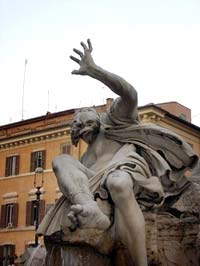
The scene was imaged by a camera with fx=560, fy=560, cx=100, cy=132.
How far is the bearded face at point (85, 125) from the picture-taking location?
5496 millimetres

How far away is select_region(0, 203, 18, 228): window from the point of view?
128 feet

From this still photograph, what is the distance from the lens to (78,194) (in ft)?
15.1

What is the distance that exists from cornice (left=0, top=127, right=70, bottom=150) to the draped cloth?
3245cm

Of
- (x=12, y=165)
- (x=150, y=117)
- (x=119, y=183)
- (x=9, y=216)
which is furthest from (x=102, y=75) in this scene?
(x=12, y=165)

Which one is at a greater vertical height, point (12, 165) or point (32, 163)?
point (12, 165)

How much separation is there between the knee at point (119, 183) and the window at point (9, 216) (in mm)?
35071

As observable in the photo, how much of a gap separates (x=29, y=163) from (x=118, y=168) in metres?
36.0

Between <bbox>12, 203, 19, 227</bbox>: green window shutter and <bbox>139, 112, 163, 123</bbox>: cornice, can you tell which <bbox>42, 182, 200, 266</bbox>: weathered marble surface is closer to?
<bbox>139, 112, 163, 123</bbox>: cornice

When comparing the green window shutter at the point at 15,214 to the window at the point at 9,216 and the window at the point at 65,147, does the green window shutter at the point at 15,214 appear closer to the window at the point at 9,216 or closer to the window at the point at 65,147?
the window at the point at 9,216

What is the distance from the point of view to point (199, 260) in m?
4.87

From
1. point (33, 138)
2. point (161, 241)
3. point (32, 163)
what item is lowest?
point (161, 241)

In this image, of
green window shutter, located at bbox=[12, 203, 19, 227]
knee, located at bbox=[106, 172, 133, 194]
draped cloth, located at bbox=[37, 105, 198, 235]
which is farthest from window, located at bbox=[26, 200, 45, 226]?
knee, located at bbox=[106, 172, 133, 194]

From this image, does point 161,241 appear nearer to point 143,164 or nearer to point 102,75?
point 143,164

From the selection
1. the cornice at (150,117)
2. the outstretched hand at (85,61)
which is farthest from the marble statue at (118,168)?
the cornice at (150,117)
